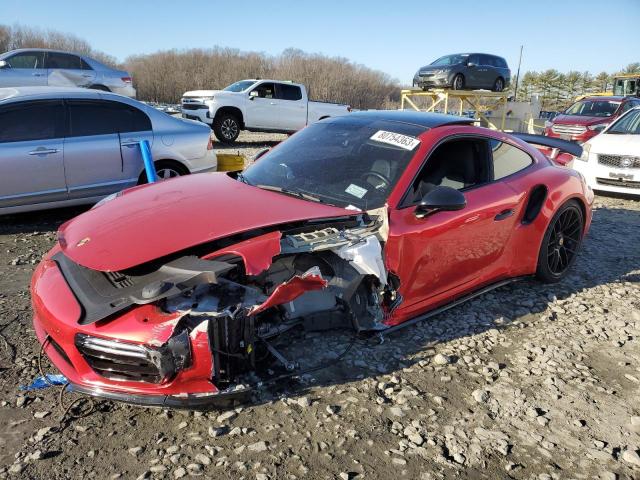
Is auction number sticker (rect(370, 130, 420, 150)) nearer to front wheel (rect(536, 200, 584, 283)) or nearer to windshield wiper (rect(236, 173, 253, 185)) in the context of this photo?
windshield wiper (rect(236, 173, 253, 185))

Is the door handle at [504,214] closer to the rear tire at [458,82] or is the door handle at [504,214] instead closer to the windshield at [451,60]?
the rear tire at [458,82]

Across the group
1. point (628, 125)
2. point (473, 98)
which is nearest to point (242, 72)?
point (473, 98)

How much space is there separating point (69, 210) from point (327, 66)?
53.0 m

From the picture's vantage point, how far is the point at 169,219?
9.32 feet

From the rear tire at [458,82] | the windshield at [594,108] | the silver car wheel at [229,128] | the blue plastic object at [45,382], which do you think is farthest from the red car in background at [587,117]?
the blue plastic object at [45,382]

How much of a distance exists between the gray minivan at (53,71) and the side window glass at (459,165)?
11.3 metres

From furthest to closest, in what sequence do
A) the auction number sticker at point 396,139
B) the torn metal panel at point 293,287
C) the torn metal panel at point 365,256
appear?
the auction number sticker at point 396,139, the torn metal panel at point 365,256, the torn metal panel at point 293,287

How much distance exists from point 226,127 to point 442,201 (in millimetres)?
11593

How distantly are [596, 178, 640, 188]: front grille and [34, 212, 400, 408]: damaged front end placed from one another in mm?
6766

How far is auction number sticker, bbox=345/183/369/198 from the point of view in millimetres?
Result: 3322

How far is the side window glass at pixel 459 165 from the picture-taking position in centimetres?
367

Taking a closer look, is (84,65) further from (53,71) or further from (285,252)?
(285,252)

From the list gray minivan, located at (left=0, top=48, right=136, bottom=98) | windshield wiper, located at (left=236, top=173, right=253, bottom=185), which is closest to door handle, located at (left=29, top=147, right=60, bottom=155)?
windshield wiper, located at (left=236, top=173, right=253, bottom=185)

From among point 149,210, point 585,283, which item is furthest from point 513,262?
point 149,210
